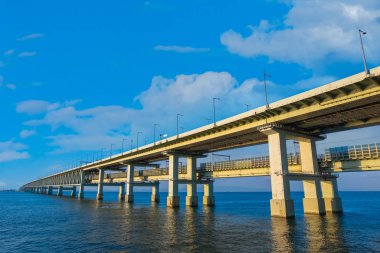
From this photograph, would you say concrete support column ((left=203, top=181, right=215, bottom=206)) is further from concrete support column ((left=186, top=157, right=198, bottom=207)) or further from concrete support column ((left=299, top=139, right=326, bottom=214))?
concrete support column ((left=299, top=139, right=326, bottom=214))

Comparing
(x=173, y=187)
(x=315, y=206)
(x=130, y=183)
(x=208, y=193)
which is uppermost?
(x=130, y=183)

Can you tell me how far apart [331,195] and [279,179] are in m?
15.8

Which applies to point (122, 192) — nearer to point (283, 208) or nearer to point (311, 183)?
point (311, 183)

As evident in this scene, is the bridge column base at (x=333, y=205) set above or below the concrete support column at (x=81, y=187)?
below

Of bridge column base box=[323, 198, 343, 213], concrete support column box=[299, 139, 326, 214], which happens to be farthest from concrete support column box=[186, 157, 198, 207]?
bridge column base box=[323, 198, 343, 213]

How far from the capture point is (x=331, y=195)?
56281mm

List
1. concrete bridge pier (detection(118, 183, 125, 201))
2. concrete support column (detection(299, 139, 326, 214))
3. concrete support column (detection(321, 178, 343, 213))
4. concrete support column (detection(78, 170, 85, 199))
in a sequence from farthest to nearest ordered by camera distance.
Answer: concrete support column (detection(78, 170, 85, 199))
concrete bridge pier (detection(118, 183, 125, 201))
concrete support column (detection(321, 178, 343, 213))
concrete support column (detection(299, 139, 326, 214))

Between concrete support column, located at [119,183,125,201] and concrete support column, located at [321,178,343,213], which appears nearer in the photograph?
concrete support column, located at [321,178,343,213]

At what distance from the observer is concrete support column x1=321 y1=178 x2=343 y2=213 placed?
183 ft

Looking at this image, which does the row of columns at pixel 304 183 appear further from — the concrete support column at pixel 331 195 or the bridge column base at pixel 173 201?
the bridge column base at pixel 173 201

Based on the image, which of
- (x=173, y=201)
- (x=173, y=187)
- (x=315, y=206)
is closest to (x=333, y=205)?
(x=315, y=206)

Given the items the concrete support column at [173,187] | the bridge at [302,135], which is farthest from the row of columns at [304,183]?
the concrete support column at [173,187]

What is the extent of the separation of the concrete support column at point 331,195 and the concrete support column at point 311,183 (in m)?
3.94

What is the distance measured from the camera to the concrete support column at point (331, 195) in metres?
55.7
